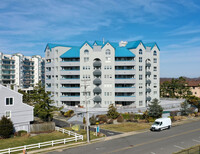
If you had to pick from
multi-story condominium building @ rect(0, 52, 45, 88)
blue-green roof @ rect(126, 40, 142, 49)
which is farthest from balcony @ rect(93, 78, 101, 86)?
multi-story condominium building @ rect(0, 52, 45, 88)

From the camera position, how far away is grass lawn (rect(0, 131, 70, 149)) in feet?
110

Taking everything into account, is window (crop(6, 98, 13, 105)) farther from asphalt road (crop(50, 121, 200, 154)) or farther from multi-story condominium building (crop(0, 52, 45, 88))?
multi-story condominium building (crop(0, 52, 45, 88))

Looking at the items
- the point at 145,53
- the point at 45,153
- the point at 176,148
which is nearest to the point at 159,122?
the point at 176,148

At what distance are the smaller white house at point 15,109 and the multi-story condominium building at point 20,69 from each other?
68910 mm

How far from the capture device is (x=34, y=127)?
41406mm

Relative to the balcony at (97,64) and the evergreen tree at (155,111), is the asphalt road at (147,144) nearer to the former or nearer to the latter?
the evergreen tree at (155,111)

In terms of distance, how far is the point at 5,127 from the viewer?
3669 centimetres

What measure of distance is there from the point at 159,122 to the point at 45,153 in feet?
75.5

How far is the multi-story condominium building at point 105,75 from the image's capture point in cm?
6969

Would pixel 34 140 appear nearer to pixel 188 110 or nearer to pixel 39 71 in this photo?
pixel 188 110

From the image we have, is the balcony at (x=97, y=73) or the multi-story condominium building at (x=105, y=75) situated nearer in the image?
the balcony at (x=97, y=73)

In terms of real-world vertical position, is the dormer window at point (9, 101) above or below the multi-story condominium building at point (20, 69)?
below

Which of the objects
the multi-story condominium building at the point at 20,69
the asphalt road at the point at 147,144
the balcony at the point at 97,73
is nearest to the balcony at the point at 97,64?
the balcony at the point at 97,73

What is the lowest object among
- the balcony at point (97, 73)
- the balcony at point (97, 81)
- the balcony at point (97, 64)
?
the balcony at point (97, 81)
